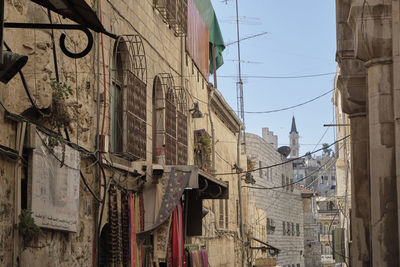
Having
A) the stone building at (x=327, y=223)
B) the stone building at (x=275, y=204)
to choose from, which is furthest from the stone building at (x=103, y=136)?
the stone building at (x=327, y=223)

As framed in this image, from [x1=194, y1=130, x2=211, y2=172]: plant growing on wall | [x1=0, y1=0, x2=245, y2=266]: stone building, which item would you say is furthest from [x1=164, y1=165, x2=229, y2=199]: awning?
[x1=194, y1=130, x2=211, y2=172]: plant growing on wall

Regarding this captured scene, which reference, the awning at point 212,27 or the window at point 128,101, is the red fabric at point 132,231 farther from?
the awning at point 212,27

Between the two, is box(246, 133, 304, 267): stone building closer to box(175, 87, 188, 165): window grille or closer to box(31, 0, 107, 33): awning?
box(175, 87, 188, 165): window grille

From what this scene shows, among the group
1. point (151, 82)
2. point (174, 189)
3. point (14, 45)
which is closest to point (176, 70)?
point (151, 82)

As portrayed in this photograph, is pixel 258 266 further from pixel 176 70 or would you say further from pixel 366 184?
pixel 366 184

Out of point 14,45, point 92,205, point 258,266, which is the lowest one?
point 258,266

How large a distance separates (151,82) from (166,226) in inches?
125

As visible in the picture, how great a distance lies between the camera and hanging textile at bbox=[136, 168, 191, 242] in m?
14.1

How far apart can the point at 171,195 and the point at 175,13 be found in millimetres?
5504

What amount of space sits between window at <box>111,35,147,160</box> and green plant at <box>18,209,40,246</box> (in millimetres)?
4178

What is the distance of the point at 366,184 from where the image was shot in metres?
13.1

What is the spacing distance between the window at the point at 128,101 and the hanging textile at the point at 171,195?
84 cm

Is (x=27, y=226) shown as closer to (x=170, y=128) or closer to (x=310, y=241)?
(x=170, y=128)

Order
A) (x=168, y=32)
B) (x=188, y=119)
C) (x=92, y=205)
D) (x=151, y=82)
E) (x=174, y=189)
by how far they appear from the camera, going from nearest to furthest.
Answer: (x=92, y=205), (x=174, y=189), (x=151, y=82), (x=168, y=32), (x=188, y=119)
